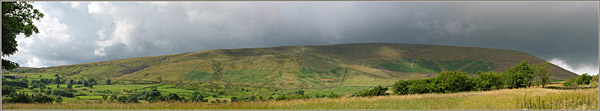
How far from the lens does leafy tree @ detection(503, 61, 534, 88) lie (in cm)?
5909

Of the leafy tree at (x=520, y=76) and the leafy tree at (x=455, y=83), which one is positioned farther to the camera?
the leafy tree at (x=520, y=76)

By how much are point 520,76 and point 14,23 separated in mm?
75815

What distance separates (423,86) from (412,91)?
3225mm

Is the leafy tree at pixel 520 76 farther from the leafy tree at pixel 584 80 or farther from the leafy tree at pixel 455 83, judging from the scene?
the leafy tree at pixel 584 80

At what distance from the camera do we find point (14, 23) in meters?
19.8

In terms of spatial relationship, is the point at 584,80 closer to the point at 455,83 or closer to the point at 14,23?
the point at 455,83

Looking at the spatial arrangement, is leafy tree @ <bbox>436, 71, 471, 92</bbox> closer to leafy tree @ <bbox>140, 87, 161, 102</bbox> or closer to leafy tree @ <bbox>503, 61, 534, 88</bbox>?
leafy tree @ <bbox>503, 61, 534, 88</bbox>

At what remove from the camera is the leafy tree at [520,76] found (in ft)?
194

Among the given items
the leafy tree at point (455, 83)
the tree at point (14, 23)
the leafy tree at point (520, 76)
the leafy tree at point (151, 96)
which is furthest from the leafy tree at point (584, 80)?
the tree at point (14, 23)

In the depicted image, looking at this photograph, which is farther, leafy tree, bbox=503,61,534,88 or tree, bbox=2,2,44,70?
leafy tree, bbox=503,61,534,88

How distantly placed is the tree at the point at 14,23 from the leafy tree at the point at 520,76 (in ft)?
245

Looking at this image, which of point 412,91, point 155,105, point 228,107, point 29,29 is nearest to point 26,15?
point 29,29

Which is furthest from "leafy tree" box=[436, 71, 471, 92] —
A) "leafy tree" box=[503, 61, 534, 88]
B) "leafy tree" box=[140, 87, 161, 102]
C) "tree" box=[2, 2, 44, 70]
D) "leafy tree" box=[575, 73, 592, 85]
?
"tree" box=[2, 2, 44, 70]

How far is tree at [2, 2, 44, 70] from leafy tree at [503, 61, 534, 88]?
2942 inches
